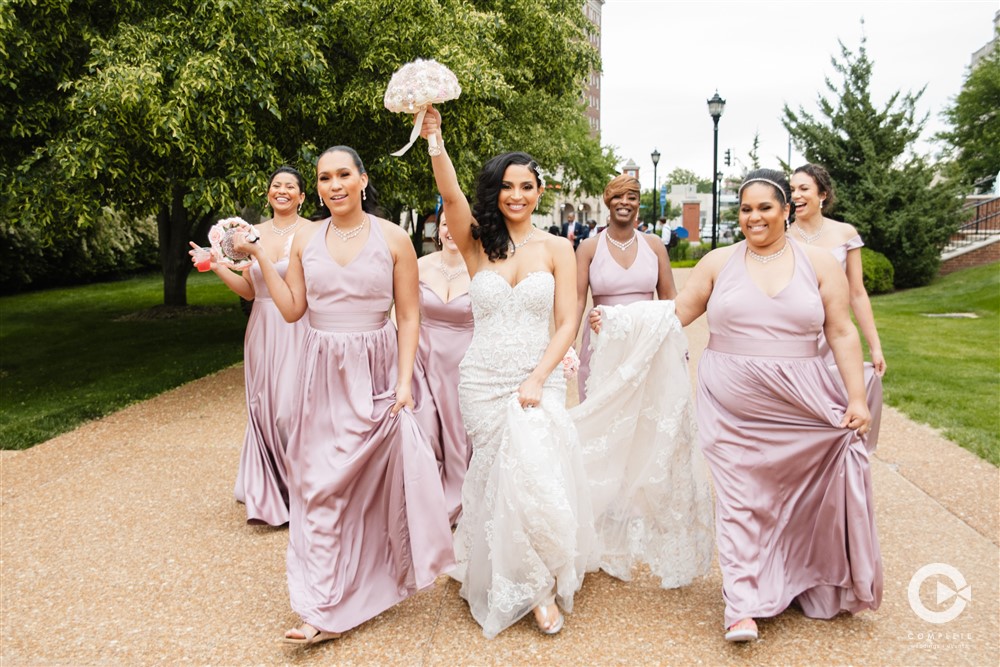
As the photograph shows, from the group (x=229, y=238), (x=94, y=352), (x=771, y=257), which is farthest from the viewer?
(x=94, y=352)

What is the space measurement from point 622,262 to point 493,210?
1848 millimetres

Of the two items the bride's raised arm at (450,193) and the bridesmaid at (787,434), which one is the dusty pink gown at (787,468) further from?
the bride's raised arm at (450,193)

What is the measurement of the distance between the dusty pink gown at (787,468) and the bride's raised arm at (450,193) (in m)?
1.29

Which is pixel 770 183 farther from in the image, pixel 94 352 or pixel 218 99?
pixel 94 352

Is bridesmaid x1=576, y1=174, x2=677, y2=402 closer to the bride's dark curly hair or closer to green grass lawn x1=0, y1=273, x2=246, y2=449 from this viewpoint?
the bride's dark curly hair

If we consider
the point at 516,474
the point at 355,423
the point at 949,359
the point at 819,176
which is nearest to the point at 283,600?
the point at 355,423

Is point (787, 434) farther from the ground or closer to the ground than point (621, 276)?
closer to the ground

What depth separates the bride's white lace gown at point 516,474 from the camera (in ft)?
12.5

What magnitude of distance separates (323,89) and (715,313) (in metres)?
7.26

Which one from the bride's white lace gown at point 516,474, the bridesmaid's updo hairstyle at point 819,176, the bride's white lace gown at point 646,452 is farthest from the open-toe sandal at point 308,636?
the bridesmaid's updo hairstyle at point 819,176

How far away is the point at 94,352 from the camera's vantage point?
13.4 metres

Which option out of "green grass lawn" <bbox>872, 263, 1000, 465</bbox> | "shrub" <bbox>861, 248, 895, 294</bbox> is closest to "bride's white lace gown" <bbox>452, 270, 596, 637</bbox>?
"green grass lawn" <bbox>872, 263, 1000, 465</bbox>

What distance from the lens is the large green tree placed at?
27.0 ft

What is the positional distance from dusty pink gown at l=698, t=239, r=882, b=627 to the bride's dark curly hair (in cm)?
112
